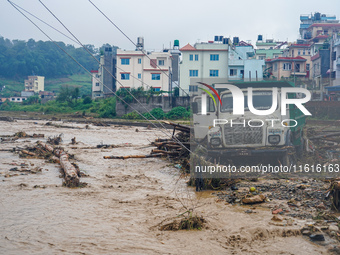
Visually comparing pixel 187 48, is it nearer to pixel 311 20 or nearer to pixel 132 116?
pixel 132 116

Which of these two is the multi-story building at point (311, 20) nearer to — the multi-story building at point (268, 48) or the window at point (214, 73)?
the multi-story building at point (268, 48)

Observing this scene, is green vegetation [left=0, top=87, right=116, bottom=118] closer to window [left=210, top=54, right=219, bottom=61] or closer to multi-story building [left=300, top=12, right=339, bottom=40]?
window [left=210, top=54, right=219, bottom=61]

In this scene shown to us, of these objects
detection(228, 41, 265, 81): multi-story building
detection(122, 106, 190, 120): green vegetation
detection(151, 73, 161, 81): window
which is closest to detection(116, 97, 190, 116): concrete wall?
detection(122, 106, 190, 120): green vegetation

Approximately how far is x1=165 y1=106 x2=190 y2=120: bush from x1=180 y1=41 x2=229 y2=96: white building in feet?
20.5

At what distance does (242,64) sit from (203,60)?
5.65 metres

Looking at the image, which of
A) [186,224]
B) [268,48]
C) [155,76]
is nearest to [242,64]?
[155,76]

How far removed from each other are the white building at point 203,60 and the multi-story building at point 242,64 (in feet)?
2.89

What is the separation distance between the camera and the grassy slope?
4122 inches

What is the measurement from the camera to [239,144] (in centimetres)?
1081

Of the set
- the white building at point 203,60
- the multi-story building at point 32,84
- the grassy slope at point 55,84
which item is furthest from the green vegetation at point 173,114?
the multi-story building at point 32,84

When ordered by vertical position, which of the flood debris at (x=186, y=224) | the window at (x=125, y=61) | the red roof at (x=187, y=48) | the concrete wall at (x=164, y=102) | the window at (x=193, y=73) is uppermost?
the red roof at (x=187, y=48)

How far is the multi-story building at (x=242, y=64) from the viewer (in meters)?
52.8

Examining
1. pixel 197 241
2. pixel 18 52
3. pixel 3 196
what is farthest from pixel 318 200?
pixel 18 52

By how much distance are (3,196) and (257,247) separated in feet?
20.9
